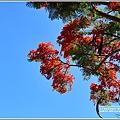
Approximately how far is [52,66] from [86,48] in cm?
121

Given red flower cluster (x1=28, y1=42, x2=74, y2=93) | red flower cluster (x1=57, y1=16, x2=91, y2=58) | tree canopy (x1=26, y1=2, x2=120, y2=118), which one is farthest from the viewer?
red flower cluster (x1=28, y1=42, x2=74, y2=93)

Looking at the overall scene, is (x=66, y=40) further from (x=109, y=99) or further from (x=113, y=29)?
(x=109, y=99)

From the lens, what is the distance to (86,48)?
5.78 m

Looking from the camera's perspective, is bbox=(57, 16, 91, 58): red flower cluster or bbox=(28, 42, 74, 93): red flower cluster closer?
bbox=(57, 16, 91, 58): red flower cluster

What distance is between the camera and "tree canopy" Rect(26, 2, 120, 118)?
4.98 metres

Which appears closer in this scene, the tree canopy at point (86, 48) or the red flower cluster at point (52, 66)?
the tree canopy at point (86, 48)

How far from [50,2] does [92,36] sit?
1.59m

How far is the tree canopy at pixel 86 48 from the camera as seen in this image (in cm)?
498

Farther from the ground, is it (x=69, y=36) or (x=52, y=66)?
(x=69, y=36)

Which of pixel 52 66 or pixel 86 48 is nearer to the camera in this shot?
pixel 86 48

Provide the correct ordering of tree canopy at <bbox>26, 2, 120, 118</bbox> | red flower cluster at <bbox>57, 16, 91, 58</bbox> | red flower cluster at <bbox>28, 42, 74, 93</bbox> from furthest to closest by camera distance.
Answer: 1. red flower cluster at <bbox>28, 42, 74, 93</bbox>
2. red flower cluster at <bbox>57, 16, 91, 58</bbox>
3. tree canopy at <bbox>26, 2, 120, 118</bbox>

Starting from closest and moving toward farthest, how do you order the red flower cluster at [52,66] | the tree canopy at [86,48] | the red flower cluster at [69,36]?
the tree canopy at [86,48] < the red flower cluster at [69,36] < the red flower cluster at [52,66]

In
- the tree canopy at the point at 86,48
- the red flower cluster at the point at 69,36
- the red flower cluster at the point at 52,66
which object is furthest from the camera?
the red flower cluster at the point at 52,66

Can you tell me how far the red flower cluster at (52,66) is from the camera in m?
6.69
